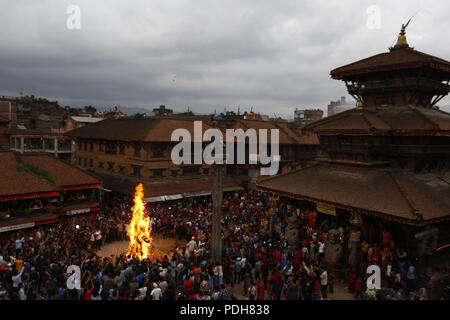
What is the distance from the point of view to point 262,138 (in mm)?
40719

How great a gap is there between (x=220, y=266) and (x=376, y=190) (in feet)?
29.0

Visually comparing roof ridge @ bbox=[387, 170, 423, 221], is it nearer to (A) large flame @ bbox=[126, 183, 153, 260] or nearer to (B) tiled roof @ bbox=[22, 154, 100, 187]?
(A) large flame @ bbox=[126, 183, 153, 260]

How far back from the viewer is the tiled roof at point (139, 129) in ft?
104

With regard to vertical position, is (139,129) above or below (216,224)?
above

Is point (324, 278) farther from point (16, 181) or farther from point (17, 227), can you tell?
point (16, 181)

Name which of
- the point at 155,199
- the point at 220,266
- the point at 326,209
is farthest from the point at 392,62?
the point at 155,199

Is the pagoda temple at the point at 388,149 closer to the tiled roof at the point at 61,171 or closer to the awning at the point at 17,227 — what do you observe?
the tiled roof at the point at 61,171

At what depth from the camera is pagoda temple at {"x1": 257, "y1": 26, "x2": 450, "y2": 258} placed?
50.0 ft

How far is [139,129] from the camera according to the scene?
110ft

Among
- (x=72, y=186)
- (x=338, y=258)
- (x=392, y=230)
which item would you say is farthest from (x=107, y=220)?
(x=392, y=230)

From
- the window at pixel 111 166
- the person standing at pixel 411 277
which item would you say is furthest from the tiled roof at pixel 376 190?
the window at pixel 111 166

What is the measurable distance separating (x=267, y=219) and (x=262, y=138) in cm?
2005

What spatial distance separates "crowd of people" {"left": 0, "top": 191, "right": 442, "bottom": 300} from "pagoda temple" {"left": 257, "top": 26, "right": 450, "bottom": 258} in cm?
183

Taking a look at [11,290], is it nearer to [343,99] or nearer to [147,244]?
[147,244]
